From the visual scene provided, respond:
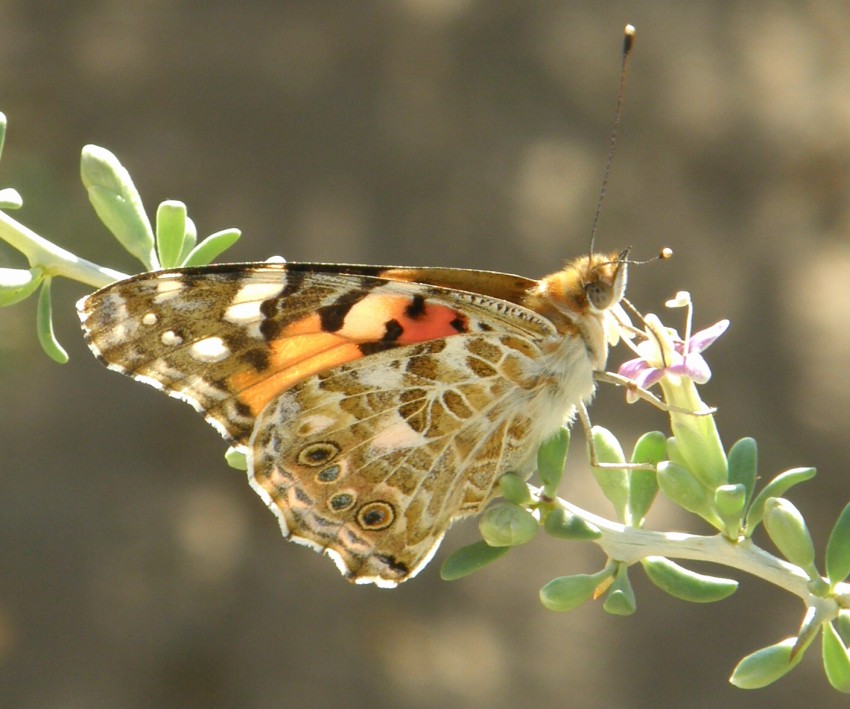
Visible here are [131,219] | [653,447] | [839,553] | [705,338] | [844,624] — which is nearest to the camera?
[844,624]

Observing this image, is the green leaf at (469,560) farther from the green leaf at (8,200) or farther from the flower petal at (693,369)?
the green leaf at (8,200)

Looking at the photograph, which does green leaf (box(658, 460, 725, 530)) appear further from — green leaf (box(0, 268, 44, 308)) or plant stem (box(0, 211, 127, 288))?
green leaf (box(0, 268, 44, 308))

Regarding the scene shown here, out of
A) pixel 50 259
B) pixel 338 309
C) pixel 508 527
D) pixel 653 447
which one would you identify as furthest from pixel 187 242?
pixel 653 447

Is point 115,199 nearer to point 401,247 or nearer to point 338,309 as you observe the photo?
point 338,309

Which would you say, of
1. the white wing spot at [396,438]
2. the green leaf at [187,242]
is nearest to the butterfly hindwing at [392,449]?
the white wing spot at [396,438]

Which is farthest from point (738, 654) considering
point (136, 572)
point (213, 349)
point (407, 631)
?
point (213, 349)

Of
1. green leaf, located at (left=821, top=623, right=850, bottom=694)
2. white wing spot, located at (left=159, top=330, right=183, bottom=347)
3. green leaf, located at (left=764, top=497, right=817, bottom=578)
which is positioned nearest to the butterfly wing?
white wing spot, located at (left=159, top=330, right=183, bottom=347)
